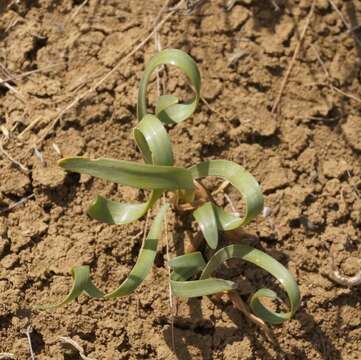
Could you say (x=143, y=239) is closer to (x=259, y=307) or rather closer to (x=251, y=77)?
(x=259, y=307)

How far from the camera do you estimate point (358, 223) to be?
2363mm

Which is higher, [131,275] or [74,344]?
[131,275]

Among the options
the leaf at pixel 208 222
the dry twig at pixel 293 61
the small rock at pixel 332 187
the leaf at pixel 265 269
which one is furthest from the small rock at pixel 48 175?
the small rock at pixel 332 187

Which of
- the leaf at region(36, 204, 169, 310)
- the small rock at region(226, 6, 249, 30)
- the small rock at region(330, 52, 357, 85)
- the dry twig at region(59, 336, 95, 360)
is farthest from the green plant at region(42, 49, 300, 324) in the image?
the small rock at region(330, 52, 357, 85)

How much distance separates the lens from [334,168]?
2.41 m

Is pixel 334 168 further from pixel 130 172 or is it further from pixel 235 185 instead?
pixel 130 172

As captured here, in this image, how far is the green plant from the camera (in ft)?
6.35

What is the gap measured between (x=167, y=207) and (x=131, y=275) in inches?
11.7

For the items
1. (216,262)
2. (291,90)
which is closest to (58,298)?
(216,262)

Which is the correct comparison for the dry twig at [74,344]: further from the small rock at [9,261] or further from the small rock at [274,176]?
the small rock at [274,176]

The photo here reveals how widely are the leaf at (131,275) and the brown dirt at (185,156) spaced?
155 millimetres

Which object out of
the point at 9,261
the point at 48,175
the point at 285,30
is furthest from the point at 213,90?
the point at 9,261

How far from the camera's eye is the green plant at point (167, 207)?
1936mm

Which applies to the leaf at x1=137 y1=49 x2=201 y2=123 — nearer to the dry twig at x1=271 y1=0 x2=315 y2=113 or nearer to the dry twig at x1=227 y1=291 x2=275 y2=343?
the dry twig at x1=271 y1=0 x2=315 y2=113
